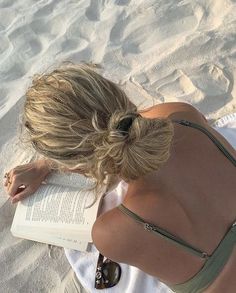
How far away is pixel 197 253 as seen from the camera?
114 centimetres

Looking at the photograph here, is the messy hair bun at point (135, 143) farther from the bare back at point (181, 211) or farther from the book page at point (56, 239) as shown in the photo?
the book page at point (56, 239)

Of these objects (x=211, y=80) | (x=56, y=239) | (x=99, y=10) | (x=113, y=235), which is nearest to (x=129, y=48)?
(x=99, y=10)

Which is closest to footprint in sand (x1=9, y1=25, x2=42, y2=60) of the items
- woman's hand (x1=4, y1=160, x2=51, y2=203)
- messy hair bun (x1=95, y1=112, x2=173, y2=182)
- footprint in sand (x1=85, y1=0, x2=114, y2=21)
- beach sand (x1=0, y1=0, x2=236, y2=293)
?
beach sand (x1=0, y1=0, x2=236, y2=293)

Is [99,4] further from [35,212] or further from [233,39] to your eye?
[35,212]

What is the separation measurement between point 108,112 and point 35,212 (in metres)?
0.67

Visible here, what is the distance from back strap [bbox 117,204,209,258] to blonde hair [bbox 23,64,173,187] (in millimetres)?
87

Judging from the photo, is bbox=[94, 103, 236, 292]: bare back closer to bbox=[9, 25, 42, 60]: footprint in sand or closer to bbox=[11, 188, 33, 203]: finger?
bbox=[11, 188, 33, 203]: finger

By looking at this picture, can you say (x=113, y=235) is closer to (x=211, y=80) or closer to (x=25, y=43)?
(x=211, y=80)

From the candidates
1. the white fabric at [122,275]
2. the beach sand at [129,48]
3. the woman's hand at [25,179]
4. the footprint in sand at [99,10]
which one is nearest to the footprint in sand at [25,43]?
the beach sand at [129,48]

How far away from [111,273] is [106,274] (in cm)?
2

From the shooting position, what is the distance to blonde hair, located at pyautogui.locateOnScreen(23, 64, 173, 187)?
99 cm

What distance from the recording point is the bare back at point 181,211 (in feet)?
3.67

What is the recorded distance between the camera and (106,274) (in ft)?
4.99

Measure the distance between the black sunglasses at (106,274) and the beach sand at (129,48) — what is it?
351mm
